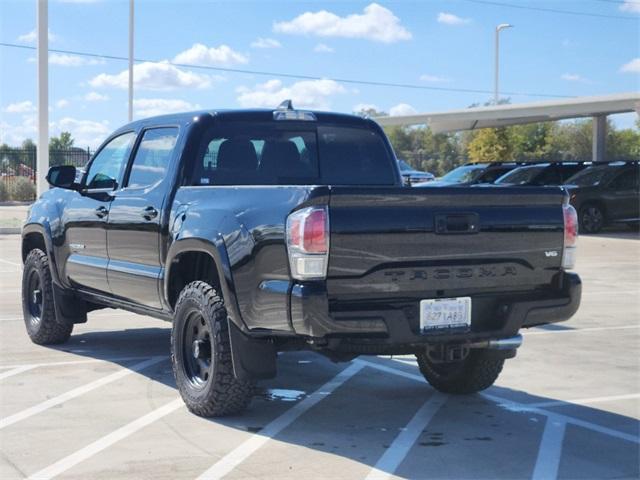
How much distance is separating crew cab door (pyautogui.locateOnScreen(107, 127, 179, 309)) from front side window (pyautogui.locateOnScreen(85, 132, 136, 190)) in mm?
202

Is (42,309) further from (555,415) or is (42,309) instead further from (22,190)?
(22,190)

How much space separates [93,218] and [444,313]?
3.37 meters

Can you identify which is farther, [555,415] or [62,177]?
[62,177]

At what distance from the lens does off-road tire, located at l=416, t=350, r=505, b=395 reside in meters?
6.69

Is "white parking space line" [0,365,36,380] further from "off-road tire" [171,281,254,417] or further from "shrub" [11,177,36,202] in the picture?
"shrub" [11,177,36,202]

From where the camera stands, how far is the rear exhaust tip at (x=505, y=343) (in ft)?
19.0

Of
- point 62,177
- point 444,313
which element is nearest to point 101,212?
point 62,177

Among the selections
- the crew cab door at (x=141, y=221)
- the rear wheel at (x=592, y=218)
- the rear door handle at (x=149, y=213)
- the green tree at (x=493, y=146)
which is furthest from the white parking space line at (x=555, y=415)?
the green tree at (x=493, y=146)

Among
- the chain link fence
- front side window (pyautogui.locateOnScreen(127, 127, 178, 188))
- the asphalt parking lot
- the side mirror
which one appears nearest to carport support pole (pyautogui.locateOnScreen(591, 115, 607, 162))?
the chain link fence

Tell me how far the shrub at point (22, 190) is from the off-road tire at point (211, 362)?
32.4 m

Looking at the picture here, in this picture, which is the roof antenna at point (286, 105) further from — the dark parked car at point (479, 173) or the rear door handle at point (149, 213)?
the dark parked car at point (479, 173)

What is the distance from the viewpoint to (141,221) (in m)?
6.89

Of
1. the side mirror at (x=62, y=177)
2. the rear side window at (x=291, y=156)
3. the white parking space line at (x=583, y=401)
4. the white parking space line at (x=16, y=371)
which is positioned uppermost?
the rear side window at (x=291, y=156)

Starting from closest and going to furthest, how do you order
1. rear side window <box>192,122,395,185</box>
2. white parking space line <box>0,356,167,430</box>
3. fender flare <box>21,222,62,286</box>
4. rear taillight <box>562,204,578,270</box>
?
rear taillight <box>562,204,578,270</box> → white parking space line <box>0,356,167,430</box> → rear side window <box>192,122,395,185</box> → fender flare <box>21,222,62,286</box>
